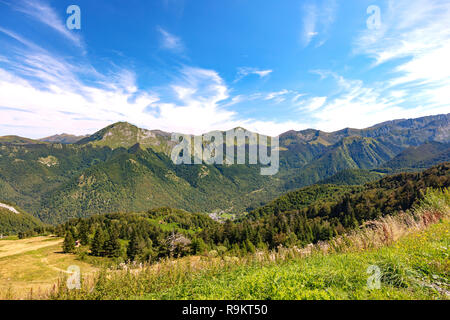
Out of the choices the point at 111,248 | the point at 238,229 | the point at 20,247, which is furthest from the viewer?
the point at 238,229

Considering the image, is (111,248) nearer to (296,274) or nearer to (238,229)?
(238,229)

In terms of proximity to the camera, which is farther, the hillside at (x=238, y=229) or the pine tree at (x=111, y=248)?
the pine tree at (x=111, y=248)

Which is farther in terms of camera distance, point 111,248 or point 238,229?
point 238,229

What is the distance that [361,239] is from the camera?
11.4m

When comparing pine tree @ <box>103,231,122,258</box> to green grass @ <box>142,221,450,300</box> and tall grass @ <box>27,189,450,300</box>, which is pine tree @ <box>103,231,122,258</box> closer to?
tall grass @ <box>27,189,450,300</box>

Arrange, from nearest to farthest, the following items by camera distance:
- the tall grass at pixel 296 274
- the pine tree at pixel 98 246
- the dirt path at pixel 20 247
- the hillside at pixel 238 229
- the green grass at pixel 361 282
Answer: the green grass at pixel 361 282, the tall grass at pixel 296 274, the dirt path at pixel 20 247, the hillside at pixel 238 229, the pine tree at pixel 98 246

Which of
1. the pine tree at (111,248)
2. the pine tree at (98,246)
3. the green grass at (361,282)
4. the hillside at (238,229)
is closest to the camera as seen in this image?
the green grass at (361,282)

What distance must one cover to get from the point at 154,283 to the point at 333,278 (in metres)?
8.21

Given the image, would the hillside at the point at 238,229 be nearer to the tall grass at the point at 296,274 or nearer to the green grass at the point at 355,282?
the tall grass at the point at 296,274

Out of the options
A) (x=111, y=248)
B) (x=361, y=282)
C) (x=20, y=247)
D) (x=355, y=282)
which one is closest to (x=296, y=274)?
(x=355, y=282)

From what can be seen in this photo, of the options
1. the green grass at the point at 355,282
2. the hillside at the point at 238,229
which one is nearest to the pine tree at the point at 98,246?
the hillside at the point at 238,229
